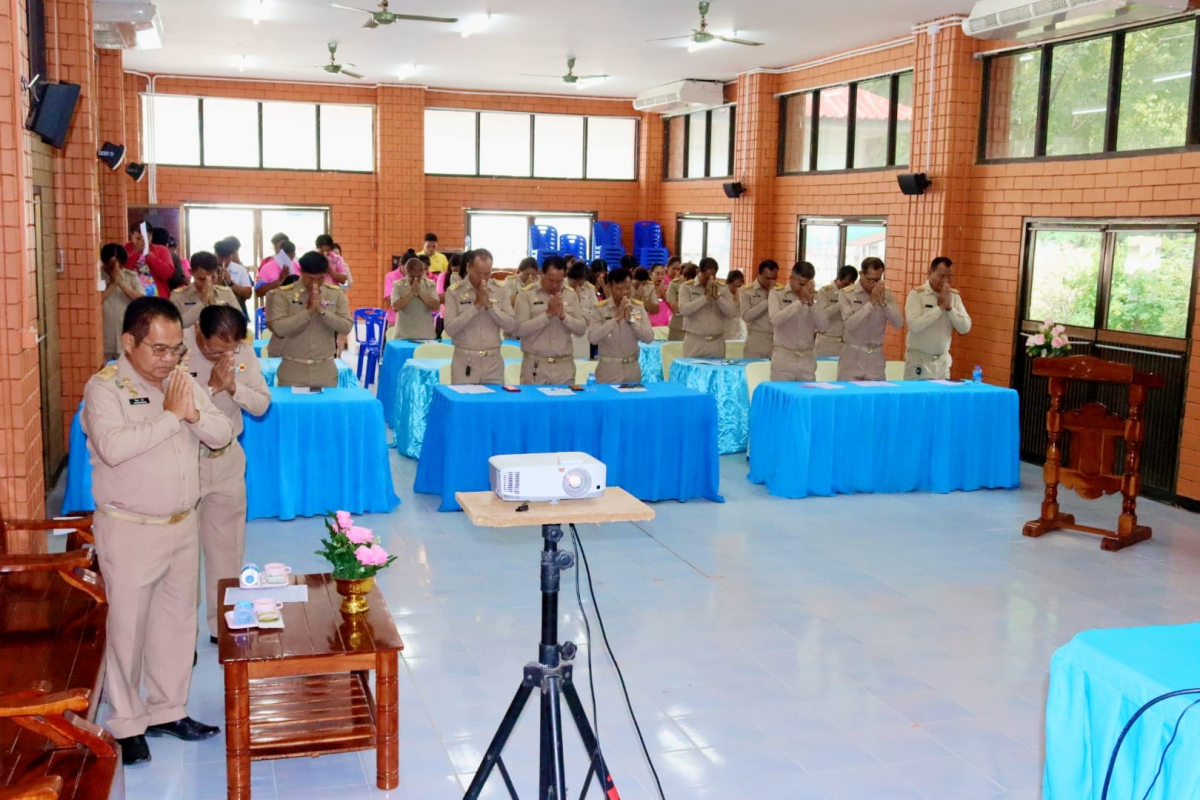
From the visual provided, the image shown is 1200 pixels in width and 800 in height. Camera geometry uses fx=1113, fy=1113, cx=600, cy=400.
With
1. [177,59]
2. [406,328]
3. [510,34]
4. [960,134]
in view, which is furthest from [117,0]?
[960,134]

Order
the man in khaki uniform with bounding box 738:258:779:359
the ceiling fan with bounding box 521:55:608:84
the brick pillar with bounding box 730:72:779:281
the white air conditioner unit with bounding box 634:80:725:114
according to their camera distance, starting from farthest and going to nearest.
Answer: the white air conditioner unit with bounding box 634:80:725:114, the brick pillar with bounding box 730:72:779:281, the ceiling fan with bounding box 521:55:608:84, the man in khaki uniform with bounding box 738:258:779:359

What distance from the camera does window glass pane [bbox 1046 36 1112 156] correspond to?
29.6ft

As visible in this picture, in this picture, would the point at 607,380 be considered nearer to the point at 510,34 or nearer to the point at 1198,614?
the point at 1198,614

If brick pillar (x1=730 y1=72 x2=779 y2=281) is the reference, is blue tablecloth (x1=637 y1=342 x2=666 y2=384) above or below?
below

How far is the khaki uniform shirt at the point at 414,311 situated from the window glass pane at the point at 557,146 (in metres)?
7.95

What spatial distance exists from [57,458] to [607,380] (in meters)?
3.91

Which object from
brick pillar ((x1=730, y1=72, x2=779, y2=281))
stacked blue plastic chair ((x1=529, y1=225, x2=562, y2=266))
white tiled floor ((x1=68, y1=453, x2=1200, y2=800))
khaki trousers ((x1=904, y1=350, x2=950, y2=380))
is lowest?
white tiled floor ((x1=68, y1=453, x2=1200, y2=800))

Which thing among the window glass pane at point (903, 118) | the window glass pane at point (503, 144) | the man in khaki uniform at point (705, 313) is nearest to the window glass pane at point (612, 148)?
the window glass pane at point (503, 144)

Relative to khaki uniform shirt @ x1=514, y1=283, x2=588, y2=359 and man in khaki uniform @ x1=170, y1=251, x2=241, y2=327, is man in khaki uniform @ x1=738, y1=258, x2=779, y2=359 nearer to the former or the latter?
khaki uniform shirt @ x1=514, y1=283, x2=588, y2=359

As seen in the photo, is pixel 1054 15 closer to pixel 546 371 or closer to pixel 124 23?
pixel 546 371

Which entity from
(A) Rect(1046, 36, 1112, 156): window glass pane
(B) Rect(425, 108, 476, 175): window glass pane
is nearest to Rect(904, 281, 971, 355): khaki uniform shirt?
(A) Rect(1046, 36, 1112, 156): window glass pane

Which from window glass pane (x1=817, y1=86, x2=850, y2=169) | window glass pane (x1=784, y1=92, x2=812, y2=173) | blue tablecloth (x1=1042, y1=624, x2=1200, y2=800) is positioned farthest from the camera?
window glass pane (x1=784, y1=92, x2=812, y2=173)

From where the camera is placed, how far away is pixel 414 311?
33.5 feet

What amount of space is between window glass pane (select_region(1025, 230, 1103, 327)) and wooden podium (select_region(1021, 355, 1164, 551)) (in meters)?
1.85
